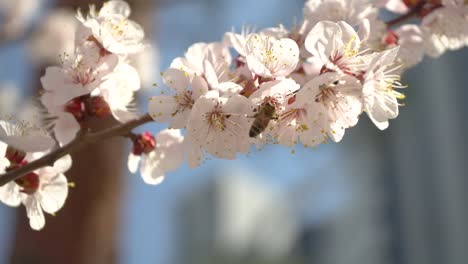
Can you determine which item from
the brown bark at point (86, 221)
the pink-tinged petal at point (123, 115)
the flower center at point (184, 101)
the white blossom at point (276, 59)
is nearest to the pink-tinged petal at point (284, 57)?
the white blossom at point (276, 59)

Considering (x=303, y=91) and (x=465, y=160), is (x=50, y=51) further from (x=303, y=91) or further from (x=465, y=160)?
(x=465, y=160)

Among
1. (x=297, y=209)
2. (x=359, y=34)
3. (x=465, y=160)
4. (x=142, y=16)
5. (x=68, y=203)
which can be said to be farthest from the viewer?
(x=297, y=209)

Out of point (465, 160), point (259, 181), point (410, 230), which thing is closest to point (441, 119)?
point (465, 160)

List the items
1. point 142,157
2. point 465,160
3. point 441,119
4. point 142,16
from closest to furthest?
point 142,157 → point 142,16 → point 465,160 → point 441,119

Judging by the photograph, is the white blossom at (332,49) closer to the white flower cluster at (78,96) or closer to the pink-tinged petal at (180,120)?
the pink-tinged petal at (180,120)

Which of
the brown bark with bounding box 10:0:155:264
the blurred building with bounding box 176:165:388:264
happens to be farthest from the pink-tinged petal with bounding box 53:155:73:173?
the blurred building with bounding box 176:165:388:264

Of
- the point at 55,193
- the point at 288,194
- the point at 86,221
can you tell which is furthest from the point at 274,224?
the point at 55,193

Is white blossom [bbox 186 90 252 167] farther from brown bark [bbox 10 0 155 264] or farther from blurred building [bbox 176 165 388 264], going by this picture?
blurred building [bbox 176 165 388 264]
